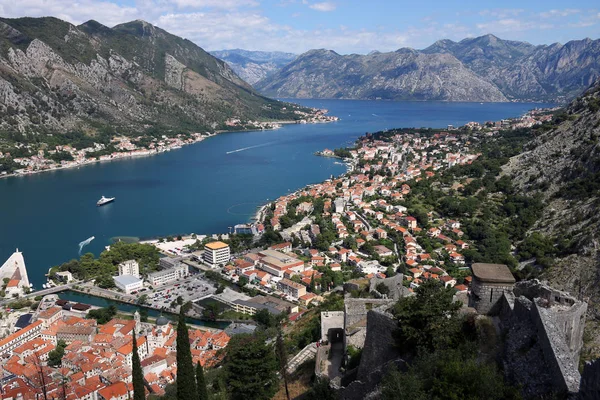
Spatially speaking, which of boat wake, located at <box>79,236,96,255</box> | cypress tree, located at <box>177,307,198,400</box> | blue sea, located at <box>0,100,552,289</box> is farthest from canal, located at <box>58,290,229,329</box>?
cypress tree, located at <box>177,307,198,400</box>

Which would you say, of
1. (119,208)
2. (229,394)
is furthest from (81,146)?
(229,394)

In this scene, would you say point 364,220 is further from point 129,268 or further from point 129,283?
point 129,283

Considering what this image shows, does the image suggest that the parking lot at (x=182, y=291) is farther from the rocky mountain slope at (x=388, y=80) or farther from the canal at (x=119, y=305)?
the rocky mountain slope at (x=388, y=80)

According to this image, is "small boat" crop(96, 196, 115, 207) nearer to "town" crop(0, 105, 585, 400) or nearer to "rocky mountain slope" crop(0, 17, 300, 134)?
"town" crop(0, 105, 585, 400)

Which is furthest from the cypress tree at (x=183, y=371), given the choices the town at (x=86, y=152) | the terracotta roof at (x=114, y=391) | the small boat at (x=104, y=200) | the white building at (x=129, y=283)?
the town at (x=86, y=152)

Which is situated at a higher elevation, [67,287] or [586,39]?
[586,39]

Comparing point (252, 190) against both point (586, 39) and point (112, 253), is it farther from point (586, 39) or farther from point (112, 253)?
point (586, 39)
